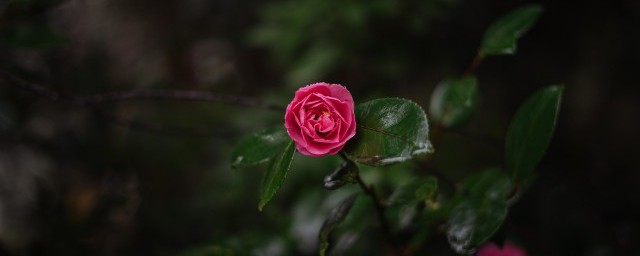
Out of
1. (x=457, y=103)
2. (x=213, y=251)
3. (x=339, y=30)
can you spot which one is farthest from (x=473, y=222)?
(x=339, y=30)

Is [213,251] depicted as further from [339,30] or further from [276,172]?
[339,30]

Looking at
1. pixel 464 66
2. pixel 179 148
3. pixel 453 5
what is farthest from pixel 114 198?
pixel 464 66

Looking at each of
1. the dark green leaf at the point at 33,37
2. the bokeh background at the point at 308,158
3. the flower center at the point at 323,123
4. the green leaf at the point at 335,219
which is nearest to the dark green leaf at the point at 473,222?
the green leaf at the point at 335,219

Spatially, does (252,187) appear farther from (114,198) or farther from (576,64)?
(576,64)

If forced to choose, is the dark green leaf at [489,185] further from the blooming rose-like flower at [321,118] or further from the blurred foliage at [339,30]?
the blurred foliage at [339,30]

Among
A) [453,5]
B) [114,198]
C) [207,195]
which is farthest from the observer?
[207,195]

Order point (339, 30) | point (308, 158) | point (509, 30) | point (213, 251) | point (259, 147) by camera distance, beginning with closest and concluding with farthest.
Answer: point (259, 147) < point (509, 30) < point (213, 251) < point (308, 158) < point (339, 30)
